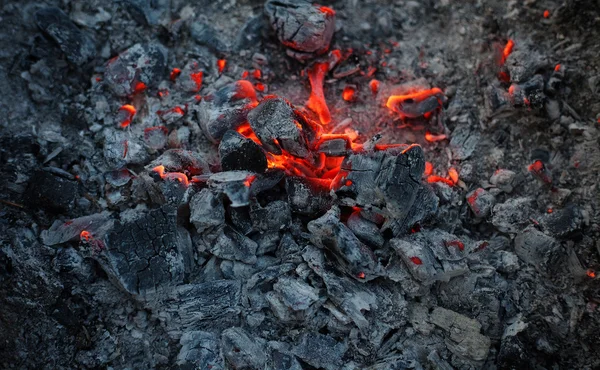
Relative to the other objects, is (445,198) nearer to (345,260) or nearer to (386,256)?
(386,256)

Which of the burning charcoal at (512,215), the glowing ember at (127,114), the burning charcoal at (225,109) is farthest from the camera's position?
the glowing ember at (127,114)

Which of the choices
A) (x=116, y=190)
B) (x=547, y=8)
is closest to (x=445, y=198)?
(x=547, y=8)

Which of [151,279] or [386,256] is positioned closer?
[151,279]

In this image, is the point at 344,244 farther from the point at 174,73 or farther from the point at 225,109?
the point at 174,73

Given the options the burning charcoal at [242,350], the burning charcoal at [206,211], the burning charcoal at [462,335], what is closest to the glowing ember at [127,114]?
the burning charcoal at [206,211]

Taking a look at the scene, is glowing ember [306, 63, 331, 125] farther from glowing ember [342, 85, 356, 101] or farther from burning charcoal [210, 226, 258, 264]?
burning charcoal [210, 226, 258, 264]

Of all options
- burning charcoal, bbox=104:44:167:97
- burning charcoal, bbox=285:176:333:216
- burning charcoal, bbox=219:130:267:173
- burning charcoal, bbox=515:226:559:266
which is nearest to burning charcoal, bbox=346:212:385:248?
burning charcoal, bbox=285:176:333:216

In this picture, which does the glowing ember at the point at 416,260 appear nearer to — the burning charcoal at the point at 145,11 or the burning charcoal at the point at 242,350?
the burning charcoal at the point at 242,350
